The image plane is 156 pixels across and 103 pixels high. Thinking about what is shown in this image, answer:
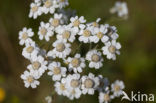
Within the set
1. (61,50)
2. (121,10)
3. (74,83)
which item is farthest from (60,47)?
(121,10)

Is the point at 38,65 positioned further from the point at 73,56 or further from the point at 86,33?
the point at 86,33

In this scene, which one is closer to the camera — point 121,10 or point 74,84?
point 74,84

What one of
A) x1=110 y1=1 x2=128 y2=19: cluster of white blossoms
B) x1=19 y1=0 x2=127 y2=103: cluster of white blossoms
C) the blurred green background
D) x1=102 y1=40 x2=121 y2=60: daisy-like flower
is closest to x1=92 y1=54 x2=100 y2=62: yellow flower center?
x1=19 y1=0 x2=127 y2=103: cluster of white blossoms

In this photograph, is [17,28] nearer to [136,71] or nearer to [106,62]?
[106,62]

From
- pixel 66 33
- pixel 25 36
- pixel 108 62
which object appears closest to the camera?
pixel 66 33

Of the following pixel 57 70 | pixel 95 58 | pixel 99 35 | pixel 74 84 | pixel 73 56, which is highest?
pixel 99 35

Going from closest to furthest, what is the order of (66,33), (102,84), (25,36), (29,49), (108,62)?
1. (66,33)
2. (29,49)
3. (102,84)
4. (25,36)
5. (108,62)
